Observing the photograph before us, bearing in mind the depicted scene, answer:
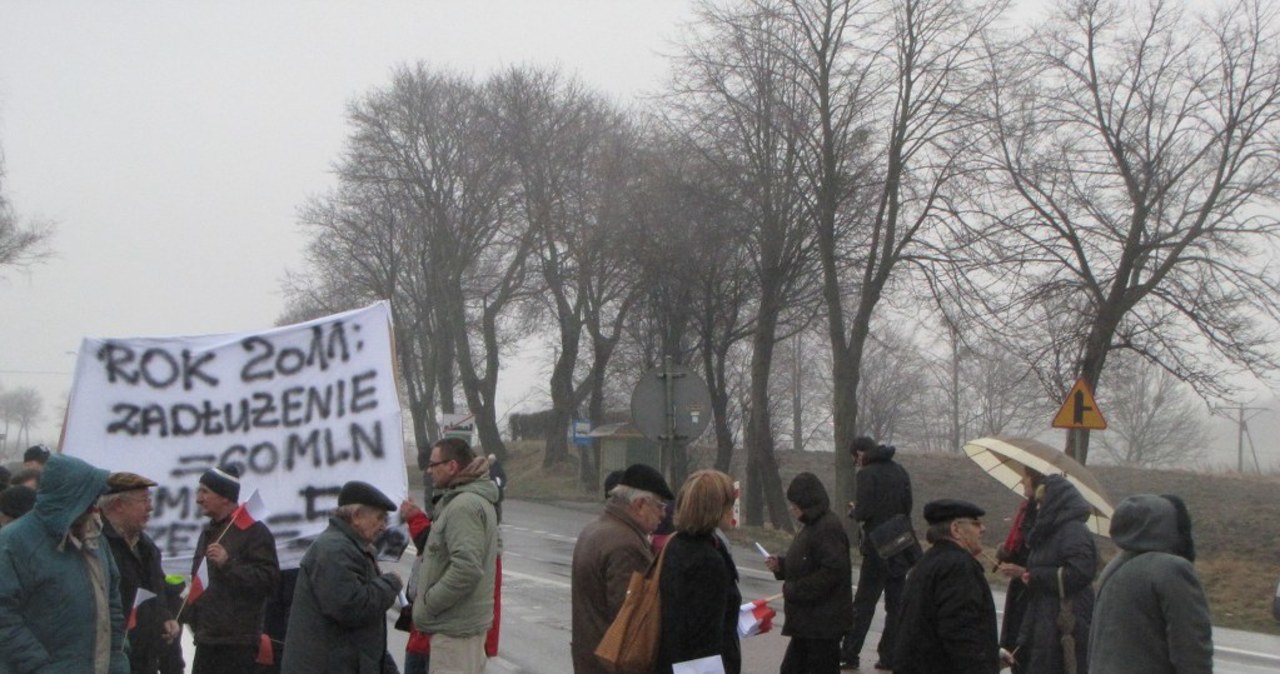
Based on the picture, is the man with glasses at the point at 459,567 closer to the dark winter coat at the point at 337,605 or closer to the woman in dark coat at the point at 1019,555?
the dark winter coat at the point at 337,605

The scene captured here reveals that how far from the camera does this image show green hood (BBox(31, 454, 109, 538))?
17.1 feet

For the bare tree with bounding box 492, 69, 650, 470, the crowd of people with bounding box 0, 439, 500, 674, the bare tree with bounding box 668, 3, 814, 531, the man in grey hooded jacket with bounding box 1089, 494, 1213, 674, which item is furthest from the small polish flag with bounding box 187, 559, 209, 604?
the bare tree with bounding box 492, 69, 650, 470

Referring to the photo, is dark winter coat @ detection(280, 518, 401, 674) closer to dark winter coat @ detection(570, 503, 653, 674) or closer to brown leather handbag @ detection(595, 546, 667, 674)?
dark winter coat @ detection(570, 503, 653, 674)

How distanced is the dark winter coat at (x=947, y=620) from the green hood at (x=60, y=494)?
3.69m

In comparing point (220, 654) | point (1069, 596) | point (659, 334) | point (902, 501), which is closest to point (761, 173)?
point (659, 334)

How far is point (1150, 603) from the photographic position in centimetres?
530

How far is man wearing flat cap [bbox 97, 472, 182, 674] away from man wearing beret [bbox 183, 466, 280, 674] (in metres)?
0.26

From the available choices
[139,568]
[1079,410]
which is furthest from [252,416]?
[1079,410]

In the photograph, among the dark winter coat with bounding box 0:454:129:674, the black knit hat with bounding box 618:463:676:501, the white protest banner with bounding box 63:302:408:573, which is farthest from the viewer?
the white protest banner with bounding box 63:302:408:573

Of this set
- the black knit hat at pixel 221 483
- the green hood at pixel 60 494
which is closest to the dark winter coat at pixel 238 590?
the black knit hat at pixel 221 483

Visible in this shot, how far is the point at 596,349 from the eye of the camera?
42.2 meters

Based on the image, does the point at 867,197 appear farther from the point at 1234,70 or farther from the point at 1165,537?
the point at 1165,537

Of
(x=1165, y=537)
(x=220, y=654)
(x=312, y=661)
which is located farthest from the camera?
(x=220, y=654)

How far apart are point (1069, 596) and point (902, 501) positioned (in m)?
2.25
